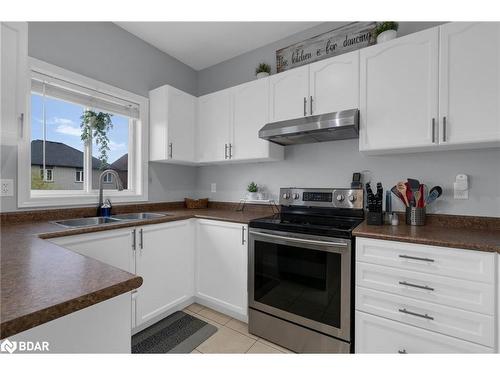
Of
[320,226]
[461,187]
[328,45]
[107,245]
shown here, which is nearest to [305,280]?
[320,226]

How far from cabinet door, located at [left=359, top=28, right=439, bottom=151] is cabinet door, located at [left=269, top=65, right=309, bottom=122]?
44cm

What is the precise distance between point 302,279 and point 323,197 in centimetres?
79

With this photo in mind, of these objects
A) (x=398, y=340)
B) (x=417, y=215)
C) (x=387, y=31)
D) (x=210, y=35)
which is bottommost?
(x=398, y=340)

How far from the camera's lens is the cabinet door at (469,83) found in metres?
1.36

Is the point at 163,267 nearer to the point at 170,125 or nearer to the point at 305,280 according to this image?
the point at 305,280

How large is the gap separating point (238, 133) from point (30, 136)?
1661mm

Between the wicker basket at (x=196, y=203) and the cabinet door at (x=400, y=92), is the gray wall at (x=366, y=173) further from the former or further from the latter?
the cabinet door at (x=400, y=92)

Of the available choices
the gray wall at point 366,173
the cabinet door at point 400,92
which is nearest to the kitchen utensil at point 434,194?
the gray wall at point 366,173

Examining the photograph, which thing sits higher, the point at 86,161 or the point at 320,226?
the point at 86,161

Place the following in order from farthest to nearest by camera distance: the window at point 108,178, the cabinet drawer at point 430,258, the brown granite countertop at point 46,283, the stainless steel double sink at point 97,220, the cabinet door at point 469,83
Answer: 1. the window at point 108,178
2. the stainless steel double sink at point 97,220
3. the cabinet door at point 469,83
4. the cabinet drawer at point 430,258
5. the brown granite countertop at point 46,283

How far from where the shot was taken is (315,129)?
182 centimetres

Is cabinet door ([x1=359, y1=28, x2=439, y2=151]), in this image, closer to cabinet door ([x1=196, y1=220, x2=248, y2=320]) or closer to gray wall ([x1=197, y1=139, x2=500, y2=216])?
gray wall ([x1=197, y1=139, x2=500, y2=216])

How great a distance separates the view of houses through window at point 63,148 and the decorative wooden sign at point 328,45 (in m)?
1.83
